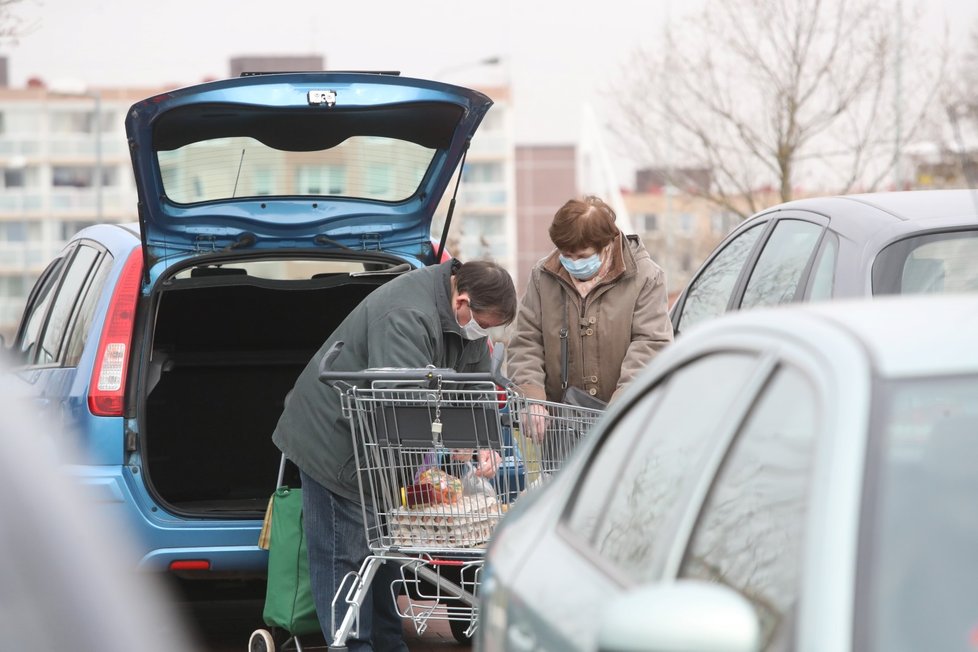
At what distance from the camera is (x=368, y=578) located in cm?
522

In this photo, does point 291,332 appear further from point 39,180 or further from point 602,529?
point 39,180

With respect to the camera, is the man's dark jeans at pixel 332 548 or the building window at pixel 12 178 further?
the building window at pixel 12 178

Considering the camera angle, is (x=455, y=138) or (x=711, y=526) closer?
(x=711, y=526)

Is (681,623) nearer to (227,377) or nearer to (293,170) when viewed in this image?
(293,170)

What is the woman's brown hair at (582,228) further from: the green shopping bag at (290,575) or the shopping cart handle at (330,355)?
the green shopping bag at (290,575)

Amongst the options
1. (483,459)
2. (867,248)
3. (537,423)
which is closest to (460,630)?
(483,459)

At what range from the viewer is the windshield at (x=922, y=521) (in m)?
2.12

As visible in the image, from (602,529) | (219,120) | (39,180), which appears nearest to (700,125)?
(219,120)

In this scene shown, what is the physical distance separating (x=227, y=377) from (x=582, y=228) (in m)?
2.33

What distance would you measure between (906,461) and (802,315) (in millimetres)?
457

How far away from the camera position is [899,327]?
2.54 metres

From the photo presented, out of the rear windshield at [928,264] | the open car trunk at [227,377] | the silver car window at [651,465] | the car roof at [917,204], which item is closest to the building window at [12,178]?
the open car trunk at [227,377]

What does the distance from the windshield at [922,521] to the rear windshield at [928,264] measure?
2.54 m

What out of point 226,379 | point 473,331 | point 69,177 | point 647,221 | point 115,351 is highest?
point 69,177
